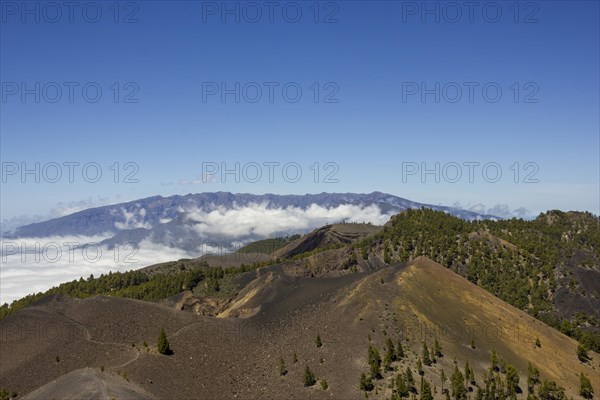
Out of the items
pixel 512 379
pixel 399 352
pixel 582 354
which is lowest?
pixel 582 354

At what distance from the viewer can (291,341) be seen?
293ft

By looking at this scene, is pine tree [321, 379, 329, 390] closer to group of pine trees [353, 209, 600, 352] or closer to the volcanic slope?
the volcanic slope

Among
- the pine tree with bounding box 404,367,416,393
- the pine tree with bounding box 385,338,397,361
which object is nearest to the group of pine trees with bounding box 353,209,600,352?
the pine tree with bounding box 385,338,397,361

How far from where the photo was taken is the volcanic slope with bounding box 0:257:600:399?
7638 centimetres

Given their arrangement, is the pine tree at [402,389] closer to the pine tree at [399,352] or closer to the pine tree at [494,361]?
the pine tree at [399,352]

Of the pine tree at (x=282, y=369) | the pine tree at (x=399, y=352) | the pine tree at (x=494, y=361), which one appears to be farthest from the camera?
the pine tree at (x=494, y=361)

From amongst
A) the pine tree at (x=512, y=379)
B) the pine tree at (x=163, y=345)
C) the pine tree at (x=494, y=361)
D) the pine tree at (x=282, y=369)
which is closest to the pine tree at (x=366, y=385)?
the pine tree at (x=282, y=369)

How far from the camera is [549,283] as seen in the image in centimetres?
16938

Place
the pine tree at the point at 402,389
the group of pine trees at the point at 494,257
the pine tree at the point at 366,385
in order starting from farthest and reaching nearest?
the group of pine trees at the point at 494,257 → the pine tree at the point at 366,385 → the pine tree at the point at 402,389

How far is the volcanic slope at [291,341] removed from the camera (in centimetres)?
7638

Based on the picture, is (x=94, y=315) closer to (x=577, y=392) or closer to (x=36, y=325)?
(x=36, y=325)

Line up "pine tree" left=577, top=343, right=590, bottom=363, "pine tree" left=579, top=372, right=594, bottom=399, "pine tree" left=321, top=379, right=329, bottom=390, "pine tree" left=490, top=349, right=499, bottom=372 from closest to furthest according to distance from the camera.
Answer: "pine tree" left=321, top=379, right=329, bottom=390 < "pine tree" left=490, top=349, right=499, bottom=372 < "pine tree" left=579, top=372, right=594, bottom=399 < "pine tree" left=577, top=343, right=590, bottom=363

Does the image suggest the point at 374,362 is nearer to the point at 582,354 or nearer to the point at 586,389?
the point at 586,389

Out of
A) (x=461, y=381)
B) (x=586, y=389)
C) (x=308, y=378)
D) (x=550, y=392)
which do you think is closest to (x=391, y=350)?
(x=461, y=381)
